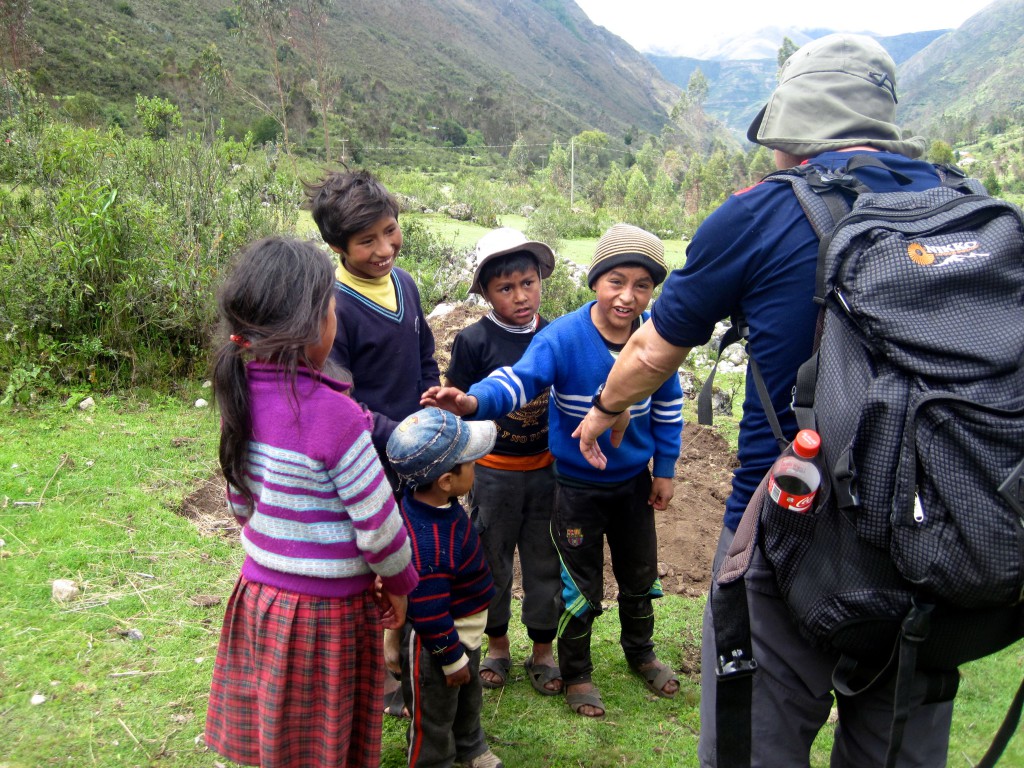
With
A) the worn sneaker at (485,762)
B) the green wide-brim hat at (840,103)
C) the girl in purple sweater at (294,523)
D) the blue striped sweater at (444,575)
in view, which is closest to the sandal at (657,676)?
the worn sneaker at (485,762)

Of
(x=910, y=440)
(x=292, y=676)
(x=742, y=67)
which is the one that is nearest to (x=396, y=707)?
(x=292, y=676)

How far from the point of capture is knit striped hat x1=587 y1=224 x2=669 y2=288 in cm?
235

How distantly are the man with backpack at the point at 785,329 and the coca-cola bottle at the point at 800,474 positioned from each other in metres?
0.15

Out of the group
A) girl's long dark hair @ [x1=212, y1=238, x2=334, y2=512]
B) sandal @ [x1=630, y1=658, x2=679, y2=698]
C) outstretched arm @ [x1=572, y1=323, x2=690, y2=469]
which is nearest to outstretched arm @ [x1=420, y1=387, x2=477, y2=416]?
outstretched arm @ [x1=572, y1=323, x2=690, y2=469]

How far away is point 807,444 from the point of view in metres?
1.25

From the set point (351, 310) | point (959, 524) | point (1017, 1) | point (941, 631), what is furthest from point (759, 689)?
point (1017, 1)

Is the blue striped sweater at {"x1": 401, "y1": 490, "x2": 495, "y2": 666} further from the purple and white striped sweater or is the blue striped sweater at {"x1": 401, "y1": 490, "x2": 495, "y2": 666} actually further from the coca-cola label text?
the coca-cola label text

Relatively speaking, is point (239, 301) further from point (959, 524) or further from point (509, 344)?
point (959, 524)

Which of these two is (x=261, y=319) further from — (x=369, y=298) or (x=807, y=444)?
(x=807, y=444)

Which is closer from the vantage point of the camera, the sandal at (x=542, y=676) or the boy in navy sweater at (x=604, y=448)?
the boy in navy sweater at (x=604, y=448)

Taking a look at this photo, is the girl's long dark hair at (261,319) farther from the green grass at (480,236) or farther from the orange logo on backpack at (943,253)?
the green grass at (480,236)

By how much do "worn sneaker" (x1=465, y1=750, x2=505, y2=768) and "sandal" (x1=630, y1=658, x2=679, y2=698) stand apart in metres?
0.78

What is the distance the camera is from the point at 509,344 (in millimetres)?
2621

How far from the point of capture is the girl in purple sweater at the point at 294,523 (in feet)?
5.08
